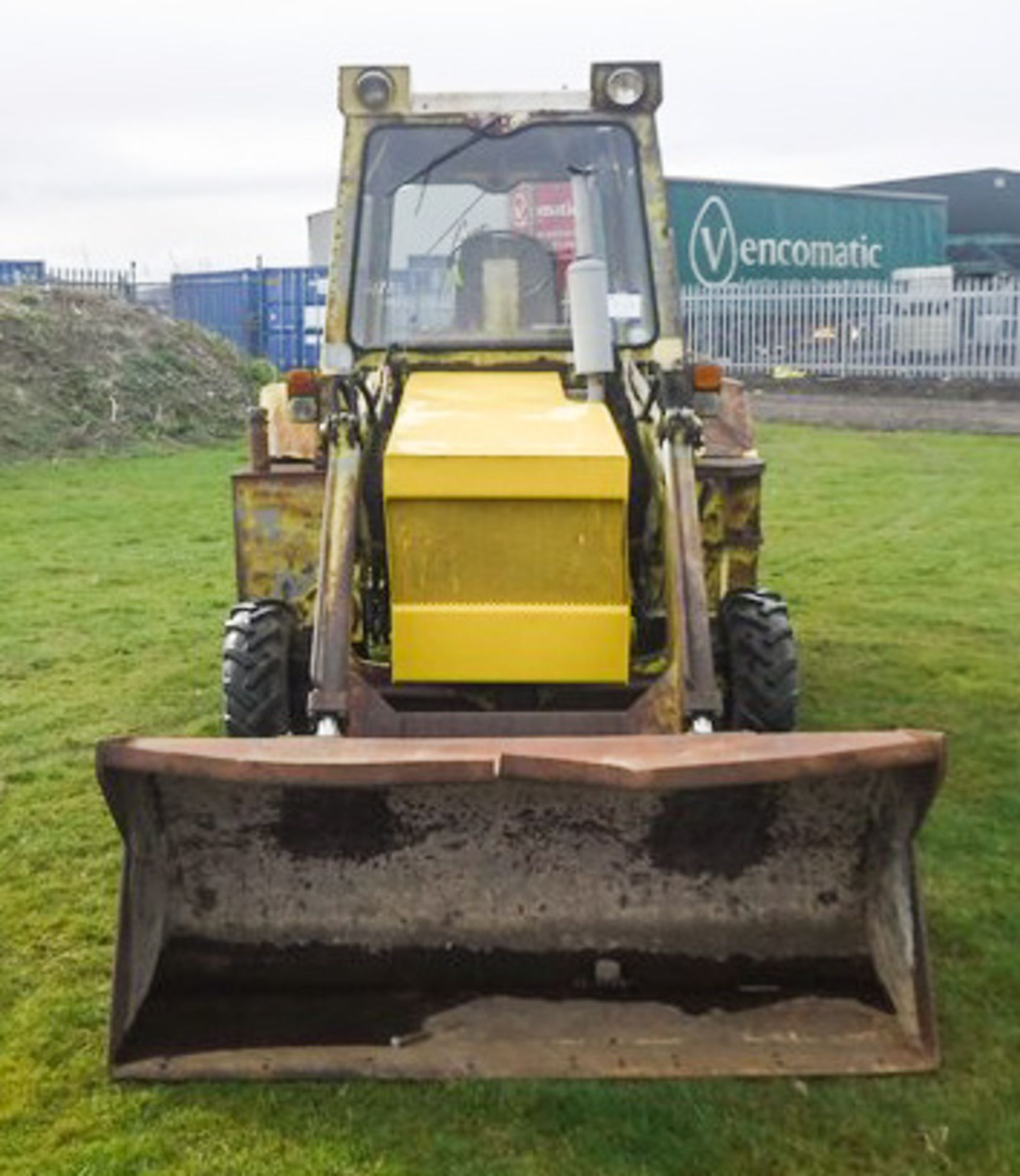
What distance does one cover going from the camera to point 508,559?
179 inches

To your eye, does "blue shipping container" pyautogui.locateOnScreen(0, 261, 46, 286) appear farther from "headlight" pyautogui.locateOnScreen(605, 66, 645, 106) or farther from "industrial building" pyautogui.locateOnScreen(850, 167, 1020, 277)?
"headlight" pyautogui.locateOnScreen(605, 66, 645, 106)

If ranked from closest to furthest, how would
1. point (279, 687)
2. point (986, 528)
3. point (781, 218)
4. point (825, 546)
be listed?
1. point (279, 687)
2. point (825, 546)
3. point (986, 528)
4. point (781, 218)

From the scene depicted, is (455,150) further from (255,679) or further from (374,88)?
(255,679)

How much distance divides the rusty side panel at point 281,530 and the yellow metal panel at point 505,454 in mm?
771

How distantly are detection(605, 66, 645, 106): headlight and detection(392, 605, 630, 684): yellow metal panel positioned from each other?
2.06 meters

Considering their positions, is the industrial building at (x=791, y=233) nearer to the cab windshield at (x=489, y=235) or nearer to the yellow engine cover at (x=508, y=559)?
the cab windshield at (x=489, y=235)

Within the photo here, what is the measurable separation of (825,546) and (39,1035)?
7885 mm

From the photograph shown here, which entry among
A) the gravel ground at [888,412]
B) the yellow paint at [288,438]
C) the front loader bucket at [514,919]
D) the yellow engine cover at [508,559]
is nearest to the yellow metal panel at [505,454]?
the yellow engine cover at [508,559]

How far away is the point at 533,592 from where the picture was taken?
15.0 ft

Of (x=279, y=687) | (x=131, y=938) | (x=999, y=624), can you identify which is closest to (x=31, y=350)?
(x=999, y=624)

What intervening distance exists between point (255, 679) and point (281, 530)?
890mm

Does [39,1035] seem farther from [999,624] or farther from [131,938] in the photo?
[999,624]

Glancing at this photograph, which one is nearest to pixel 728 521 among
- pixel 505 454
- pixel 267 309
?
pixel 505 454

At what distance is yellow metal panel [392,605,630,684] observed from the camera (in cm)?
456
